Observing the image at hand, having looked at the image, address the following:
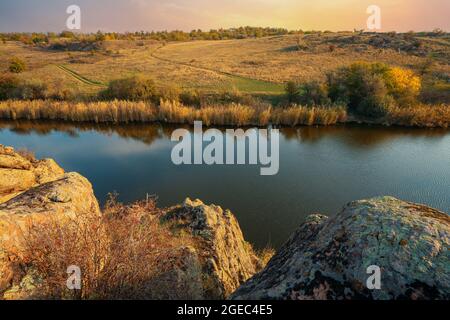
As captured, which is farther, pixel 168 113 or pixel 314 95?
pixel 314 95

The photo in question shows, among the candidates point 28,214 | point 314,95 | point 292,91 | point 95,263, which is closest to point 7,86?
point 292,91

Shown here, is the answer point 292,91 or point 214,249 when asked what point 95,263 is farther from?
point 292,91

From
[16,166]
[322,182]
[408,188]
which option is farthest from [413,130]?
[16,166]

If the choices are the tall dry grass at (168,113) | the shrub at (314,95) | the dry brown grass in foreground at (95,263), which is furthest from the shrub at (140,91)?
the dry brown grass in foreground at (95,263)

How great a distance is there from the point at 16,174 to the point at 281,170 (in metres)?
14.8

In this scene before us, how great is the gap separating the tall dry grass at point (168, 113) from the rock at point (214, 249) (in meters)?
21.1

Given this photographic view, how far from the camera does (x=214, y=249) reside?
658cm

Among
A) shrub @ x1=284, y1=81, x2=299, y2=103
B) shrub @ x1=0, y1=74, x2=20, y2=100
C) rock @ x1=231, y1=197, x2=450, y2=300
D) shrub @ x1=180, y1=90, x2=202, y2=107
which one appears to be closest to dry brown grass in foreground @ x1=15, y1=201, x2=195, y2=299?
rock @ x1=231, y1=197, x2=450, y2=300

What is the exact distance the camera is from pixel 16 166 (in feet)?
28.7

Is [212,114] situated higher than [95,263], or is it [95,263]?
[212,114]

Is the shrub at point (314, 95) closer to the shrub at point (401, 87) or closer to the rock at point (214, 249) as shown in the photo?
the shrub at point (401, 87)

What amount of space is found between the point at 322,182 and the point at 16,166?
1515cm

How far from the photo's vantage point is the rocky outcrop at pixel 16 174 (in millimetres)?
7898
